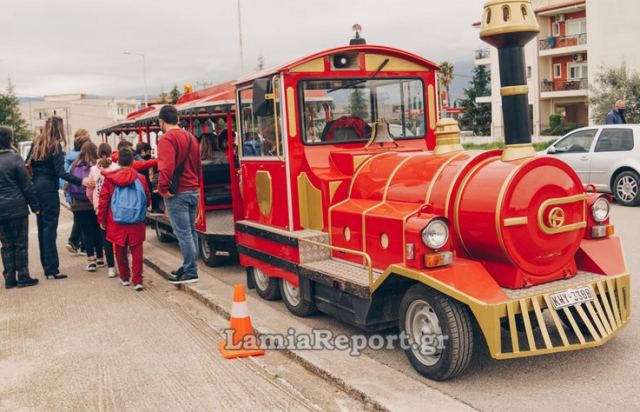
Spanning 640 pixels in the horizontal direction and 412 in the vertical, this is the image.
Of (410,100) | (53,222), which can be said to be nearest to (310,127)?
(410,100)

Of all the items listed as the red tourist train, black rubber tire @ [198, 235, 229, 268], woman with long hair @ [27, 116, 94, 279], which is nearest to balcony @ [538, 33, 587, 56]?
black rubber tire @ [198, 235, 229, 268]

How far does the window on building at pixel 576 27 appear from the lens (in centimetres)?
4572

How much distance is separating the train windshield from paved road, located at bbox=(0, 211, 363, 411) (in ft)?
7.09

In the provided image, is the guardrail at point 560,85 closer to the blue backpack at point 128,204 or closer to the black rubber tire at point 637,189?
the black rubber tire at point 637,189

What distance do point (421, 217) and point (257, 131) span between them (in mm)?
2854

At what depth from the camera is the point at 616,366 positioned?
4.77 meters

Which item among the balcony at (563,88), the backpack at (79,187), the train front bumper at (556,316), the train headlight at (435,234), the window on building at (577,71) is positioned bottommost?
the train front bumper at (556,316)

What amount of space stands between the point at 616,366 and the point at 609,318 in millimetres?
335

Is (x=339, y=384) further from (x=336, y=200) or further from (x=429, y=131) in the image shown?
(x=429, y=131)

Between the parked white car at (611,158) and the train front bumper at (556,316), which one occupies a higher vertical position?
the parked white car at (611,158)

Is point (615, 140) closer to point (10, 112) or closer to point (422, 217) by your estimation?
point (422, 217)

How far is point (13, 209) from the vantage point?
8.36m

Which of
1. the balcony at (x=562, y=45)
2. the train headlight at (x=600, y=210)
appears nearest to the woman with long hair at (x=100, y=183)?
the train headlight at (x=600, y=210)

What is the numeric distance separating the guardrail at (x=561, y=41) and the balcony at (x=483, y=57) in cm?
749
